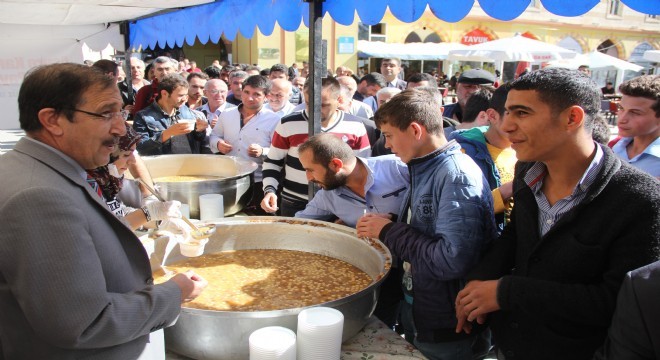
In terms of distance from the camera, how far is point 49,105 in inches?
38.1

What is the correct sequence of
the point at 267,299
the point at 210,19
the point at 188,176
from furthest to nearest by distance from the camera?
the point at 210,19 < the point at 188,176 < the point at 267,299

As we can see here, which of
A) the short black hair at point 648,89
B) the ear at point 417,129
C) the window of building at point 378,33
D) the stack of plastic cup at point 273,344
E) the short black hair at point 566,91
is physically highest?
the window of building at point 378,33

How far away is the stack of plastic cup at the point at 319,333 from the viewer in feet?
3.95

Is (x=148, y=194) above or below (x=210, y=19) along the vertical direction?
below

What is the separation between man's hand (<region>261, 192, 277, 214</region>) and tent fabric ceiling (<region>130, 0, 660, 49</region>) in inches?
44.7

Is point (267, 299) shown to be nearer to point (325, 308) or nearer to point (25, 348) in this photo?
point (325, 308)

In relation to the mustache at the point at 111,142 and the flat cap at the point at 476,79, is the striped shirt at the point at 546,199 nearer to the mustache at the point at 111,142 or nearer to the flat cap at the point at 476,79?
the mustache at the point at 111,142

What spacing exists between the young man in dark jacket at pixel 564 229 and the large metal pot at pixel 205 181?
4.99ft

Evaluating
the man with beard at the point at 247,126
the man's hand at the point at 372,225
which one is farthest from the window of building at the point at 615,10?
the man's hand at the point at 372,225

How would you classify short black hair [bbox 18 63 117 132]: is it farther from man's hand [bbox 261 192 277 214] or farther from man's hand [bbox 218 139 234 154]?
man's hand [bbox 218 139 234 154]

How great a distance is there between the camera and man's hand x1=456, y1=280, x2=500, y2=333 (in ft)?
4.14

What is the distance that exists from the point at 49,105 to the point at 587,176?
1.26 meters

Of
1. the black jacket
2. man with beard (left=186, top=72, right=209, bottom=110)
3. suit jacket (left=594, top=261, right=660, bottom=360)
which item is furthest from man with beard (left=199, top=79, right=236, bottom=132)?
suit jacket (left=594, top=261, right=660, bottom=360)

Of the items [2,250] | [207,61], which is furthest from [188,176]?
[207,61]
